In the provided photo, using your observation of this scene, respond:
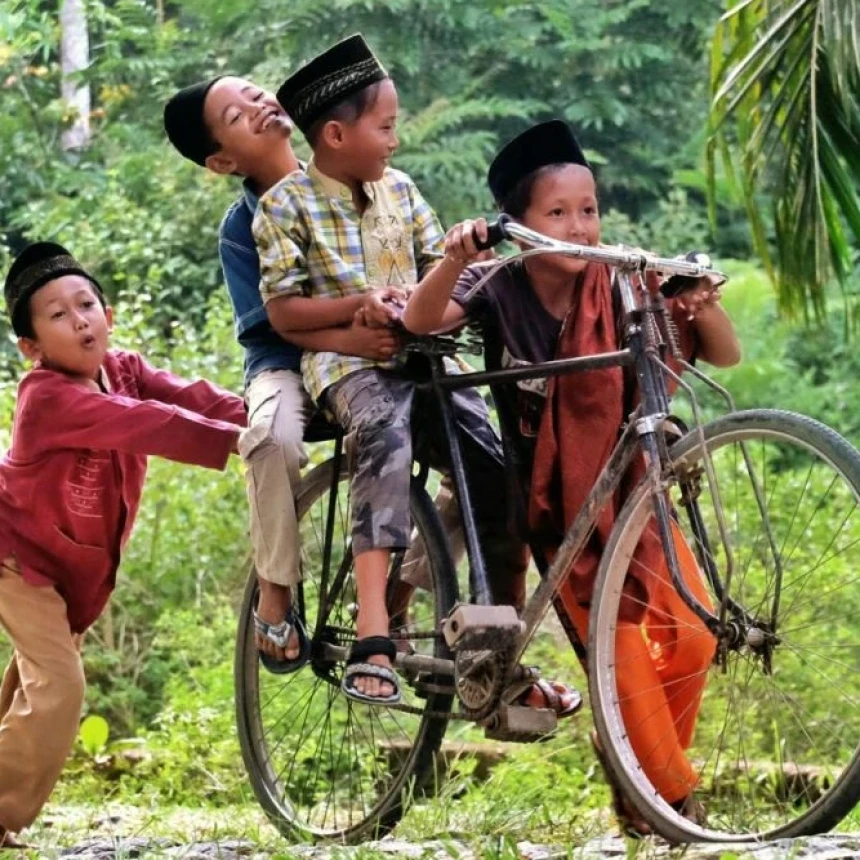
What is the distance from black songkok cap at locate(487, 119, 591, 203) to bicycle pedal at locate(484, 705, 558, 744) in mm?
1105

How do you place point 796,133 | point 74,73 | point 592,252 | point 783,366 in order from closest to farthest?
point 592,252, point 796,133, point 783,366, point 74,73

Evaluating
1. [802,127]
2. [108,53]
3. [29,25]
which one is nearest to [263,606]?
[802,127]

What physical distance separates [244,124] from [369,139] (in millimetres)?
441

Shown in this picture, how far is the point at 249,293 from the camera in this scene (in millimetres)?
4043

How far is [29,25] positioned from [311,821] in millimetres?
4846

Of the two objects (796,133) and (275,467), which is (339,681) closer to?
(275,467)

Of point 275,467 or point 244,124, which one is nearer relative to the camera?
point 275,467

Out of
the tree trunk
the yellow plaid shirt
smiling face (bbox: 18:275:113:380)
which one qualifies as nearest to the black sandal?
the yellow plaid shirt

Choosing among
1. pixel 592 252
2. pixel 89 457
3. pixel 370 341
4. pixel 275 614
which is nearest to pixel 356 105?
pixel 370 341

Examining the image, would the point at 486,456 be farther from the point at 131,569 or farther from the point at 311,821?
the point at 131,569

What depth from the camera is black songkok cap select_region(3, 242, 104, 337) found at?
4.13m

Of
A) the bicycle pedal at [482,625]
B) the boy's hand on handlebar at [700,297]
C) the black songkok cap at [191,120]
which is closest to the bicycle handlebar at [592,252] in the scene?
the boy's hand on handlebar at [700,297]

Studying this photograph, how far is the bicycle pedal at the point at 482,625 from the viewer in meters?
3.53

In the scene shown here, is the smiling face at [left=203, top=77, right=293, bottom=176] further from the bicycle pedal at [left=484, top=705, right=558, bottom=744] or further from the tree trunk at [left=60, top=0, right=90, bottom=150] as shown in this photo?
the tree trunk at [left=60, top=0, right=90, bottom=150]
